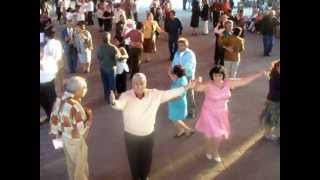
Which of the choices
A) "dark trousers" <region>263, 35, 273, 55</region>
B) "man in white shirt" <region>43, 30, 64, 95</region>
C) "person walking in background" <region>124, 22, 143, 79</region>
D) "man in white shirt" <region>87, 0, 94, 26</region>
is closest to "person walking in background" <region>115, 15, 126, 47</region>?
"person walking in background" <region>124, 22, 143, 79</region>

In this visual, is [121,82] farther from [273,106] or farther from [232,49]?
[273,106]

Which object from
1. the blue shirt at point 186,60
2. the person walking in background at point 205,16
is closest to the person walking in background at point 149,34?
the blue shirt at point 186,60

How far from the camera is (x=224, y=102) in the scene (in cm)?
816

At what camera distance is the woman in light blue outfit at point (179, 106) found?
8984 millimetres

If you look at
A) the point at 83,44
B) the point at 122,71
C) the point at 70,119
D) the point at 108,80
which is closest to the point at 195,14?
the point at 83,44

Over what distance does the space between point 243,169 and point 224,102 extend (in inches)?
37.5

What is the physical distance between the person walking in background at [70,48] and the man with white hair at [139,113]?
6.99 m

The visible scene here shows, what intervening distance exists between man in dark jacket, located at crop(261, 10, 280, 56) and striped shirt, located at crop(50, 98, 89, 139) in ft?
33.8

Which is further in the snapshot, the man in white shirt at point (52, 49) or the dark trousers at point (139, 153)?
the man in white shirt at point (52, 49)

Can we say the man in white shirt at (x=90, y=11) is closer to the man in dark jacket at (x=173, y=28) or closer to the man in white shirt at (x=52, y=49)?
the man in dark jacket at (x=173, y=28)

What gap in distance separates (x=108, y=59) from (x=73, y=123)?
415 centimetres

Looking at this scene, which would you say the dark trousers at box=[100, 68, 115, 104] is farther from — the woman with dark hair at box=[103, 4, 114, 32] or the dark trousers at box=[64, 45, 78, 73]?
the woman with dark hair at box=[103, 4, 114, 32]

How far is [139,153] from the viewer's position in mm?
7359

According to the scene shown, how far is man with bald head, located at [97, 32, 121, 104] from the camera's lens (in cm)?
1109
